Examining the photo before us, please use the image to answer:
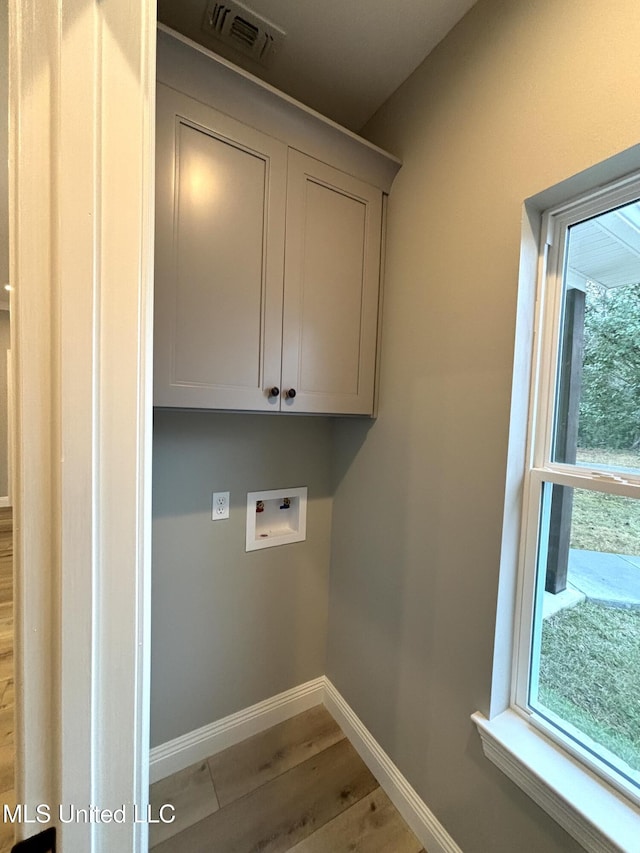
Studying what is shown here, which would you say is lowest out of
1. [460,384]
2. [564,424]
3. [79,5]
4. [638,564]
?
[638,564]

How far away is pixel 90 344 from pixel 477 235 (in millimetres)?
1123

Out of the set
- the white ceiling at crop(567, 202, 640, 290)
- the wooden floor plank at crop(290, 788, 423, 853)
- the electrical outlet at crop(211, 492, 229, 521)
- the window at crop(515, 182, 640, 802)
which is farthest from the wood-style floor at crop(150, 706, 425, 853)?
the white ceiling at crop(567, 202, 640, 290)

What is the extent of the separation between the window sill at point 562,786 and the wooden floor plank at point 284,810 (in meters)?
0.75

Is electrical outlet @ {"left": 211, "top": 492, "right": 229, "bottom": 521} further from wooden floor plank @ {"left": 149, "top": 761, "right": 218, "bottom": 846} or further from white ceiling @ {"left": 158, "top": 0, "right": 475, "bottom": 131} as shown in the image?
white ceiling @ {"left": 158, "top": 0, "right": 475, "bottom": 131}

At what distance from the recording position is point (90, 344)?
1.51 feet

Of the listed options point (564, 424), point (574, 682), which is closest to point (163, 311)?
point (564, 424)

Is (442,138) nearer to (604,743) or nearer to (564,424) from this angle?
(564,424)

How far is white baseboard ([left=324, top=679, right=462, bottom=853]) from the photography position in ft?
3.89

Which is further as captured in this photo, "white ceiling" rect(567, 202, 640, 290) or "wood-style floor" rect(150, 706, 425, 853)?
"wood-style floor" rect(150, 706, 425, 853)

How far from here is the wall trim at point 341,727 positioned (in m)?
1.23

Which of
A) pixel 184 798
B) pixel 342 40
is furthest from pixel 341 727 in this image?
pixel 342 40

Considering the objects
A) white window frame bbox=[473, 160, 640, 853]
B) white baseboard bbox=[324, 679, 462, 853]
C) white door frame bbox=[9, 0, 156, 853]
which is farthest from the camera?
white baseboard bbox=[324, 679, 462, 853]

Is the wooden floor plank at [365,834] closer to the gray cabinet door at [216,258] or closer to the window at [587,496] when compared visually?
the window at [587,496]

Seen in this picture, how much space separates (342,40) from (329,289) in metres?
0.81
